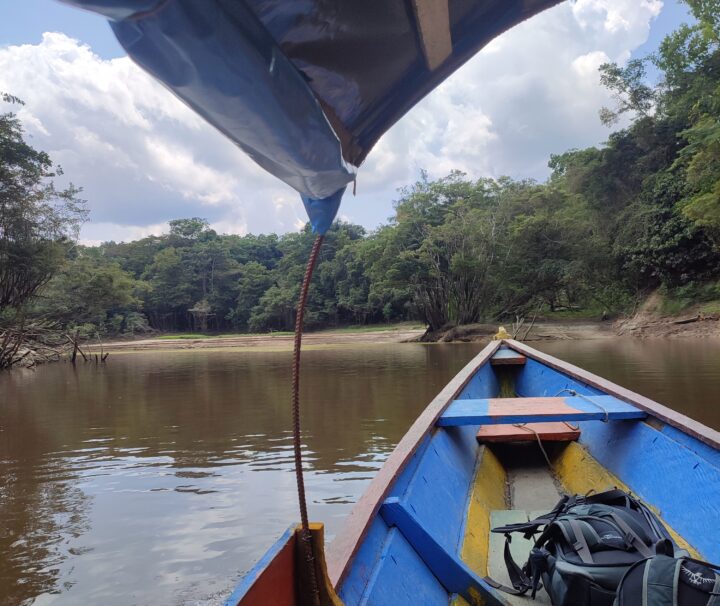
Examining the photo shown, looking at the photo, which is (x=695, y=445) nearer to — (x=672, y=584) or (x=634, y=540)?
(x=634, y=540)

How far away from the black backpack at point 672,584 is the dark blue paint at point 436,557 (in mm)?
452

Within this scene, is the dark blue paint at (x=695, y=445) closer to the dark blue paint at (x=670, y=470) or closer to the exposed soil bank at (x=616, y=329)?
the dark blue paint at (x=670, y=470)

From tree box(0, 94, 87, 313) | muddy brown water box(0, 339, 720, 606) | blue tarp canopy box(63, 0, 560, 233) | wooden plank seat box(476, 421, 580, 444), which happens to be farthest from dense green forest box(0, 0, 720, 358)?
blue tarp canopy box(63, 0, 560, 233)

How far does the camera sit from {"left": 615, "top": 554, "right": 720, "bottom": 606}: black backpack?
1.26 meters

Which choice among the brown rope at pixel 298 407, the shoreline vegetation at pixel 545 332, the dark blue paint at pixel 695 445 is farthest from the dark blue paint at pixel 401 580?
the shoreline vegetation at pixel 545 332

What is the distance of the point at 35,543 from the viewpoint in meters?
3.32

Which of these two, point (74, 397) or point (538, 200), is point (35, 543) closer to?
point (74, 397)

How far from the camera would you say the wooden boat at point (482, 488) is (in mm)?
1335

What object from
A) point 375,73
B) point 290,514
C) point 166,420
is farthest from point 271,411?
point 375,73

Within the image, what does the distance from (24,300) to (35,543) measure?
20790 mm

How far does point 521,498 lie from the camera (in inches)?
116

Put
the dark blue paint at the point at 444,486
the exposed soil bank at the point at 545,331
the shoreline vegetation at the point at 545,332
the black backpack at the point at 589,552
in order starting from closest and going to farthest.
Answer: the black backpack at the point at 589,552 → the dark blue paint at the point at 444,486 → the shoreline vegetation at the point at 545,332 → the exposed soil bank at the point at 545,331

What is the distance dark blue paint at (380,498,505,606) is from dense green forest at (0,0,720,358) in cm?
1531

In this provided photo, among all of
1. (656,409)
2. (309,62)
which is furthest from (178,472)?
(309,62)
